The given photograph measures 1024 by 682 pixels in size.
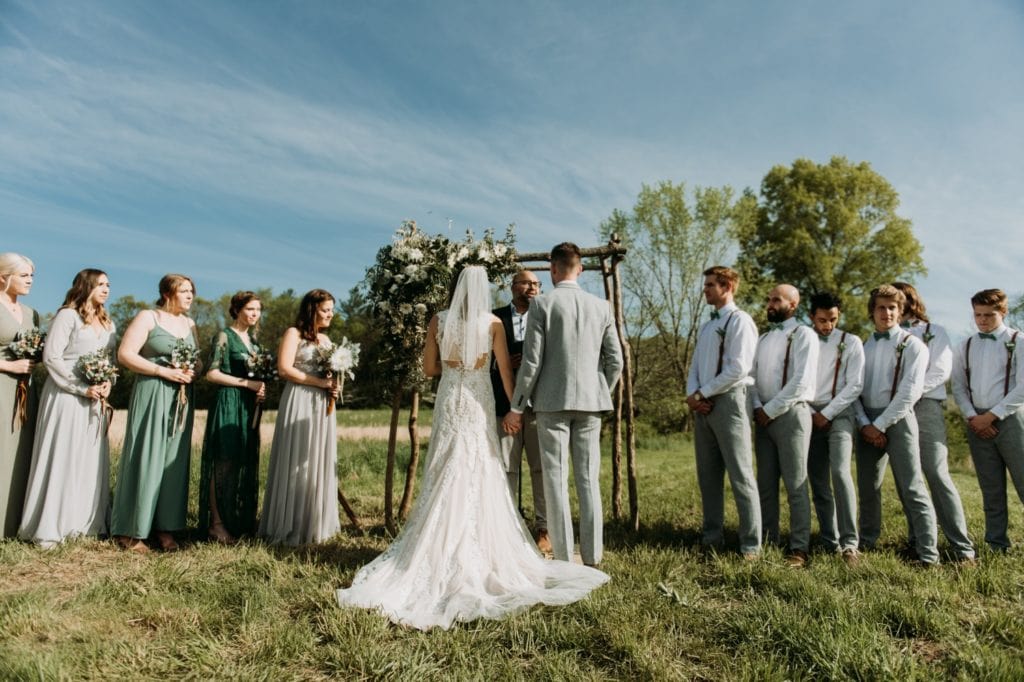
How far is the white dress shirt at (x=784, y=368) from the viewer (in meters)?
5.77

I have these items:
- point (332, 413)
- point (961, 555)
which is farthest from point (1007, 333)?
point (332, 413)

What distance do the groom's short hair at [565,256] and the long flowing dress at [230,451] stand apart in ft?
11.5

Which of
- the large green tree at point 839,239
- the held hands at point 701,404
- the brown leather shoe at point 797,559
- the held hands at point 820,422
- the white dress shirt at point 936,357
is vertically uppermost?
the large green tree at point 839,239

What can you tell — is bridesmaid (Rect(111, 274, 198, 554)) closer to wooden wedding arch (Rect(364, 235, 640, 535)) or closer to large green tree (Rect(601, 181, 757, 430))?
wooden wedding arch (Rect(364, 235, 640, 535))

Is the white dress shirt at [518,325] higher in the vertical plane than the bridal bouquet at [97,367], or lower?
higher

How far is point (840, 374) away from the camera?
235 inches

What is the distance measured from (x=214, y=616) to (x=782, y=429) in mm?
4871

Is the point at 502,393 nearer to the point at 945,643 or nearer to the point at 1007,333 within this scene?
the point at 945,643

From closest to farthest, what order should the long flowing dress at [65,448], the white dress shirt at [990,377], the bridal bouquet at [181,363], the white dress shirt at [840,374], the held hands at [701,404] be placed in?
1. the white dress shirt at [990,377]
2. the white dress shirt at [840,374]
3. the held hands at [701,404]
4. the long flowing dress at [65,448]
5. the bridal bouquet at [181,363]

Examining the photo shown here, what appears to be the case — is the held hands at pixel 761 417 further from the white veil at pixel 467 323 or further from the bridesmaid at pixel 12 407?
the bridesmaid at pixel 12 407

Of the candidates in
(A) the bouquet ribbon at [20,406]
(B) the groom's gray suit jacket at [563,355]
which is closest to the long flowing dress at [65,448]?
(A) the bouquet ribbon at [20,406]

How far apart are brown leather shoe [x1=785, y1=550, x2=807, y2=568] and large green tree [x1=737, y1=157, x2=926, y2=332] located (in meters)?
22.7

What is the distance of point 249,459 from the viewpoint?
6727 mm

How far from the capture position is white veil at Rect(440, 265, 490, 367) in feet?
17.2
